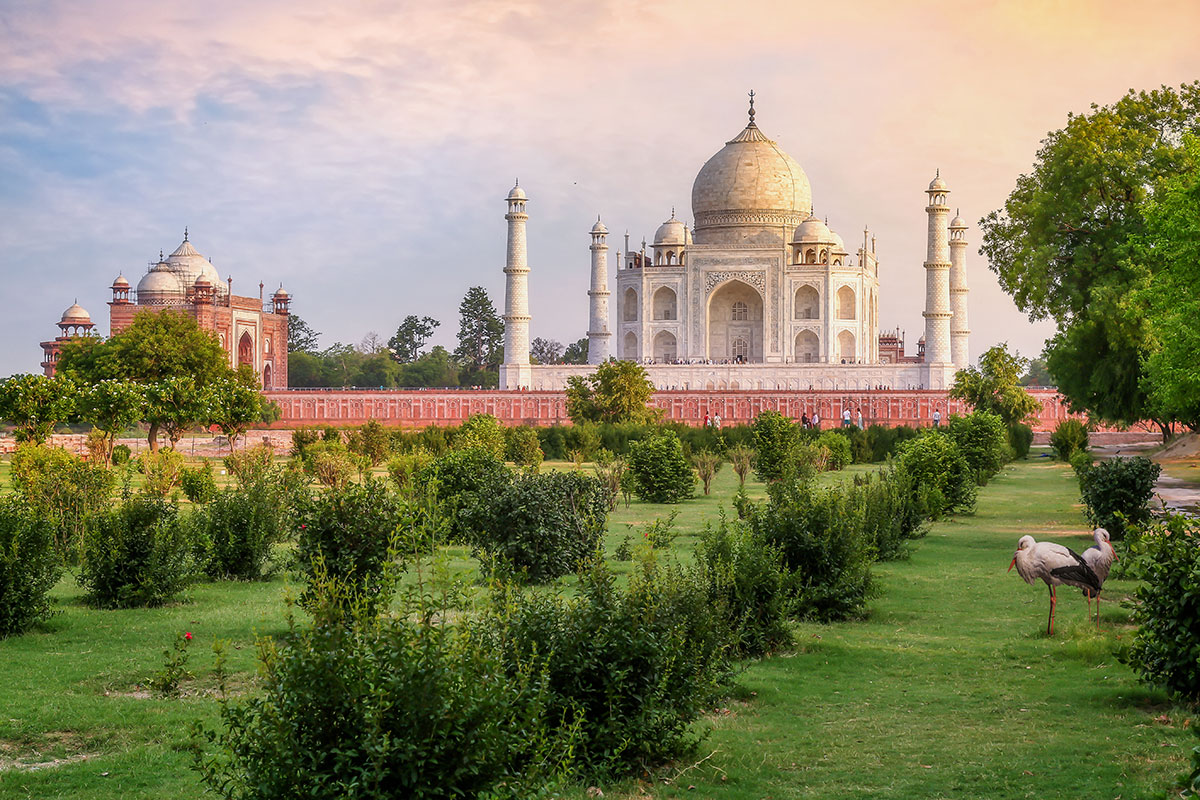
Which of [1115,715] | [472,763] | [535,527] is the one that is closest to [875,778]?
[1115,715]

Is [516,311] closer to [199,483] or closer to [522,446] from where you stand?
[522,446]

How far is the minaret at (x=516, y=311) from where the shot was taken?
136ft

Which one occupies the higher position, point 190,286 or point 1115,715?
point 190,286

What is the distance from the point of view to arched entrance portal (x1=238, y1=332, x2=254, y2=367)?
4866cm

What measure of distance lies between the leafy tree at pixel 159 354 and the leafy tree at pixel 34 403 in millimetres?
9532

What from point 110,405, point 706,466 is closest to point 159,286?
point 110,405

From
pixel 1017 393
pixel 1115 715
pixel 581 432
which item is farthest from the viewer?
pixel 1017 393

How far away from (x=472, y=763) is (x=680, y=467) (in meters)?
11.7

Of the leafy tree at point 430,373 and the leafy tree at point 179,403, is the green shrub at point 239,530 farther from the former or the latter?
the leafy tree at point 430,373

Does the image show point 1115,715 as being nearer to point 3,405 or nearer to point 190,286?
point 3,405

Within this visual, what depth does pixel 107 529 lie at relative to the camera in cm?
796

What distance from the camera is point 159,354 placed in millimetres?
28312

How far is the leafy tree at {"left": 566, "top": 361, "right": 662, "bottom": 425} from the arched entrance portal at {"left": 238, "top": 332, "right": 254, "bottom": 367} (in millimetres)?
24449

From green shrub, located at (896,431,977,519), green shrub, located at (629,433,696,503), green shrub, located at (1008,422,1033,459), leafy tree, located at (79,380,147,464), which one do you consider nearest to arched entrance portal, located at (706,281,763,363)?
green shrub, located at (1008,422,1033,459)
